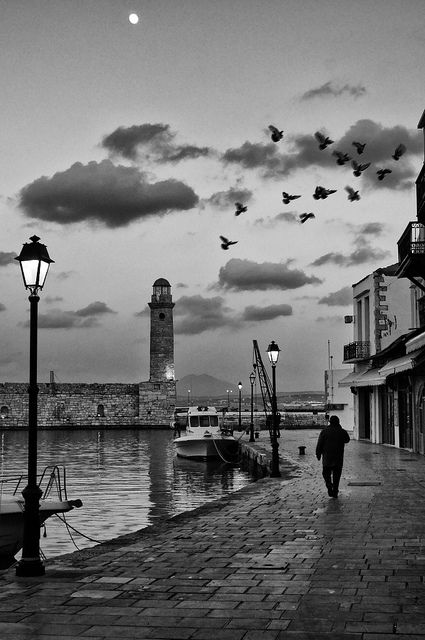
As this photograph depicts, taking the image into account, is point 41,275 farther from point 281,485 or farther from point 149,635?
point 281,485

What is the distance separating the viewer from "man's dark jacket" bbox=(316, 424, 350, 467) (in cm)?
1470

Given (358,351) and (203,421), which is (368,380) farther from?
(203,421)

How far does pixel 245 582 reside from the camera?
7.21 metres

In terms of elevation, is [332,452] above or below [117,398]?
below

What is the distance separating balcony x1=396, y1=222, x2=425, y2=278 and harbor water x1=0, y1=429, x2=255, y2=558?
977 centimetres

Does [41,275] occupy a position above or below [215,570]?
above

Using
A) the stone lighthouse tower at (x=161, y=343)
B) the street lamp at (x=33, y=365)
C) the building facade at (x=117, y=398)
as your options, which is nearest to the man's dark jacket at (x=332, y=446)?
the street lamp at (x=33, y=365)

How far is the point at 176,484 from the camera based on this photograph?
28.8 meters

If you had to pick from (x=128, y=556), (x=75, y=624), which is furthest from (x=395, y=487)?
(x=75, y=624)

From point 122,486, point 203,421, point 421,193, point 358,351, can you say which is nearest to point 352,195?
point 421,193

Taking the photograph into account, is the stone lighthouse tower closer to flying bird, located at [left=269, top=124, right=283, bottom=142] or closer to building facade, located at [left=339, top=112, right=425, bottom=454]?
building facade, located at [left=339, top=112, right=425, bottom=454]

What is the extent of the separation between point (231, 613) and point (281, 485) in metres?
11.6

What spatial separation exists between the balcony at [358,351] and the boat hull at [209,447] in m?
7.84

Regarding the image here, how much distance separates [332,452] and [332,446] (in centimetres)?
13
